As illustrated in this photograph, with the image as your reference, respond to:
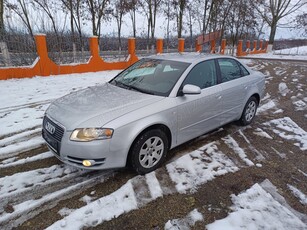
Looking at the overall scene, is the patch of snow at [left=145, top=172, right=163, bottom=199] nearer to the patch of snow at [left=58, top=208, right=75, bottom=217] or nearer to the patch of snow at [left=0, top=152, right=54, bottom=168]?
the patch of snow at [left=58, top=208, right=75, bottom=217]

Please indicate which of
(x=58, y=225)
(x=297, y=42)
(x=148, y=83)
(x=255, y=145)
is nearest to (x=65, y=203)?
(x=58, y=225)

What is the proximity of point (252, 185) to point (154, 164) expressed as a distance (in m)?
1.35

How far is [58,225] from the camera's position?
236 centimetres

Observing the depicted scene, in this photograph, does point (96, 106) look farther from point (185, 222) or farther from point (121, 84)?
point (185, 222)

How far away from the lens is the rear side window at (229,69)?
4.33m

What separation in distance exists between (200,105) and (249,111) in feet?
6.25

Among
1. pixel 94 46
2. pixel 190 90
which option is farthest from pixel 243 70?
pixel 94 46

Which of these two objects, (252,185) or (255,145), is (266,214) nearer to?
(252,185)

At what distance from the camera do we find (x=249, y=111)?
16.6ft

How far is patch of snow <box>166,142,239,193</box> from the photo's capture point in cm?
310

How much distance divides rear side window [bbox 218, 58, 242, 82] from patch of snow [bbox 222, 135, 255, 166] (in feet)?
3.69

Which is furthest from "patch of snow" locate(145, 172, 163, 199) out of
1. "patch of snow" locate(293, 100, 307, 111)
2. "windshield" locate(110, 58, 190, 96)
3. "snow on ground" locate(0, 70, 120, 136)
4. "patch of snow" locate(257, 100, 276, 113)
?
"patch of snow" locate(293, 100, 307, 111)

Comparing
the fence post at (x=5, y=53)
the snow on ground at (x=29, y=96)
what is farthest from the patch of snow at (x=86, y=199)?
the fence post at (x=5, y=53)

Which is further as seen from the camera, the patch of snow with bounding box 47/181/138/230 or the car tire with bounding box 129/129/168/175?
the car tire with bounding box 129/129/168/175
